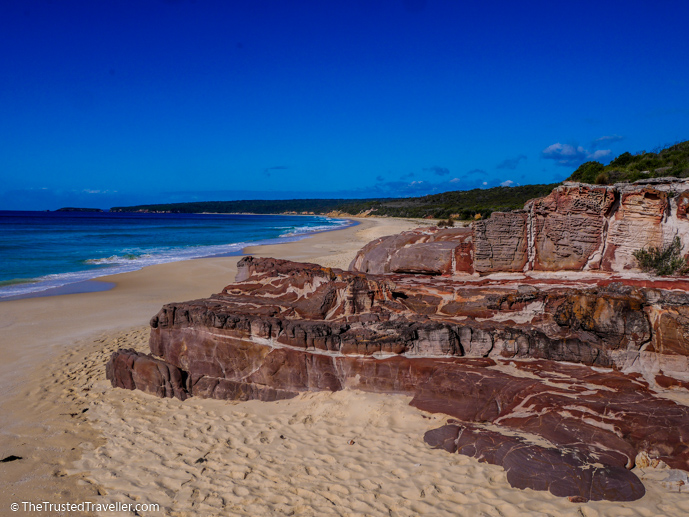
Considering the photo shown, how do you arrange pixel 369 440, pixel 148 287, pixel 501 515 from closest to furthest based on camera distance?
pixel 501 515, pixel 369 440, pixel 148 287

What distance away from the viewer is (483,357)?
535 cm

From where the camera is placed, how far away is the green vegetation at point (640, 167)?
17.8m

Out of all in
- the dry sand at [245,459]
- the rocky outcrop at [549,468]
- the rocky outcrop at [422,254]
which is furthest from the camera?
the rocky outcrop at [422,254]

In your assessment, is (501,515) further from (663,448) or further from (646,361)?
(646,361)

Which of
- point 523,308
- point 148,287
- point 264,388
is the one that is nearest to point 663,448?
point 523,308

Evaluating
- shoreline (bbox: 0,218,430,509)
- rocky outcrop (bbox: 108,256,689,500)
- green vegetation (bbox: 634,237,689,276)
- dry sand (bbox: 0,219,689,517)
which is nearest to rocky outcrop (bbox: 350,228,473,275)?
rocky outcrop (bbox: 108,256,689,500)

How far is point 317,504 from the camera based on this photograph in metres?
3.78

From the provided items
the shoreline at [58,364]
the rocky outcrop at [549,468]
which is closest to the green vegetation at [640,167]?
the rocky outcrop at [549,468]

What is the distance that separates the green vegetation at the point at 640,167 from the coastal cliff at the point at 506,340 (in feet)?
38.0

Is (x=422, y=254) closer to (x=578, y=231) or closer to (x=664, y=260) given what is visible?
(x=578, y=231)

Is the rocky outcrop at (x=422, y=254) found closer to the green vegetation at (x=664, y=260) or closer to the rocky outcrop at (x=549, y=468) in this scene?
the green vegetation at (x=664, y=260)

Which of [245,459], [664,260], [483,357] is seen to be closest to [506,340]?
[483,357]

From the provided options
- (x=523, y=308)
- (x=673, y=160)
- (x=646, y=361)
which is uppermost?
(x=673, y=160)

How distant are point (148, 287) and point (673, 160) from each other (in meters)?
24.0
